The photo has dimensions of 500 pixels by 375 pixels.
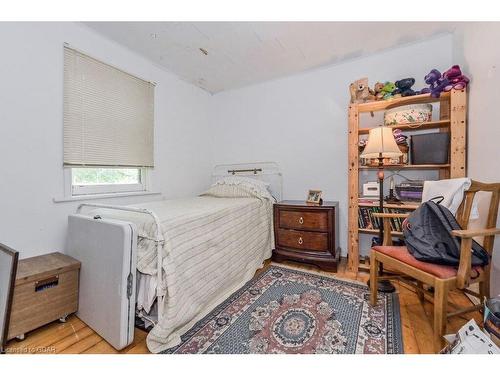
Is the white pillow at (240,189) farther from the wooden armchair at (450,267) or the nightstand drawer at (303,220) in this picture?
the wooden armchair at (450,267)

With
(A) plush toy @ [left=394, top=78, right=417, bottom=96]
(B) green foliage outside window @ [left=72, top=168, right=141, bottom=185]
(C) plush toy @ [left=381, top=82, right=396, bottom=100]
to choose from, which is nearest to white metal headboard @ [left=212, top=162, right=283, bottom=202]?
(B) green foliage outside window @ [left=72, top=168, right=141, bottom=185]

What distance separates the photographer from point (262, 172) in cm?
322

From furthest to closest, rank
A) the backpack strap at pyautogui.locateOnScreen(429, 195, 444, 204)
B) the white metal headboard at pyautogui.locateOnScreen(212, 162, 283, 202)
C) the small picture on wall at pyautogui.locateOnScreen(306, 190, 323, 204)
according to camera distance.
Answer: the white metal headboard at pyautogui.locateOnScreen(212, 162, 283, 202)
the small picture on wall at pyautogui.locateOnScreen(306, 190, 323, 204)
the backpack strap at pyautogui.locateOnScreen(429, 195, 444, 204)

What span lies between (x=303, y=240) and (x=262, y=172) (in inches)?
44.6

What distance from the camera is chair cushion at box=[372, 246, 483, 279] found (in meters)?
1.31

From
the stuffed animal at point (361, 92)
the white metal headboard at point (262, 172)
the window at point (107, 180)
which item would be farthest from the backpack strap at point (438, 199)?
the window at point (107, 180)

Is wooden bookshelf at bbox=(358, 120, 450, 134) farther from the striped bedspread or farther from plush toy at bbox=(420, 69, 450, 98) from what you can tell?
the striped bedspread

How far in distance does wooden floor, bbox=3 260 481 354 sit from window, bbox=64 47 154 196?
102 centimetres

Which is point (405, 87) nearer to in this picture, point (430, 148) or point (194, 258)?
point (430, 148)

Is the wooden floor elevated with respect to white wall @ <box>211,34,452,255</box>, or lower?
lower

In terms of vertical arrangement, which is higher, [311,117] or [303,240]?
[311,117]

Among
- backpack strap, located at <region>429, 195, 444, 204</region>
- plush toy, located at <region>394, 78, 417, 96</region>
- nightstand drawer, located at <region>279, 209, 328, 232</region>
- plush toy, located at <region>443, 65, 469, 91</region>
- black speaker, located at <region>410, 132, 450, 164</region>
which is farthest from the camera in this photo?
nightstand drawer, located at <region>279, 209, 328, 232</region>

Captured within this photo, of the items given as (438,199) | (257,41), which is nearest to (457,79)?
(438,199)
